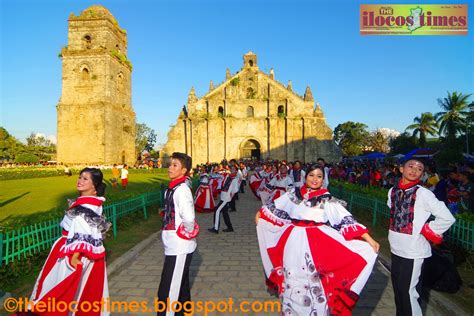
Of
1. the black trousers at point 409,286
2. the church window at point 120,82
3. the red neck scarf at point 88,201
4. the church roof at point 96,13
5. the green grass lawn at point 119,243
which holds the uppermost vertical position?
the church roof at point 96,13

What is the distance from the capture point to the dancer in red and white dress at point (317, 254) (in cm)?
290

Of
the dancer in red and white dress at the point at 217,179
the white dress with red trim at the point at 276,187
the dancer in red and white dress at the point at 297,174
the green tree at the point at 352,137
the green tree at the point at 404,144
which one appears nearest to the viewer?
the white dress with red trim at the point at 276,187

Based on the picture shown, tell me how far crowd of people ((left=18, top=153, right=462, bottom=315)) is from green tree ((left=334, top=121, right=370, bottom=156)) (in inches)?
2586

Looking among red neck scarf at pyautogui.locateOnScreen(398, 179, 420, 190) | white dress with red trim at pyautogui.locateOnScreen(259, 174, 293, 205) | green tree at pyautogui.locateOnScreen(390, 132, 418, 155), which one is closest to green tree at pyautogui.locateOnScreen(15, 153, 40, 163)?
green tree at pyautogui.locateOnScreen(390, 132, 418, 155)

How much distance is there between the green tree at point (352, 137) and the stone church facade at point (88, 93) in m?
45.9

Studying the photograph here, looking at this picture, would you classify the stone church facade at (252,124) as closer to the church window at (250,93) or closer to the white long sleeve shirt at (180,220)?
the church window at (250,93)

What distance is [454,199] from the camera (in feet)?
23.8

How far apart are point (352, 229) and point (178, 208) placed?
1719 millimetres

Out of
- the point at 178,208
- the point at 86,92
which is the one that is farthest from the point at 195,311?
the point at 86,92

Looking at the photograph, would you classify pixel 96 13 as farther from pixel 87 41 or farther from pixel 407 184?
pixel 407 184

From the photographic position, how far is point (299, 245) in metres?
3.01

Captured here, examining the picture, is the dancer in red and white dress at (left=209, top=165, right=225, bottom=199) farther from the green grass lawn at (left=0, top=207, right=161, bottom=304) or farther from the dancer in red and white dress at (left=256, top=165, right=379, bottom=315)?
the dancer in red and white dress at (left=256, top=165, right=379, bottom=315)

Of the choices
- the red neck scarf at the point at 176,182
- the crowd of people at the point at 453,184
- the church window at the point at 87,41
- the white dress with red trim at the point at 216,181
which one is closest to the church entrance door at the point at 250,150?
the church window at the point at 87,41

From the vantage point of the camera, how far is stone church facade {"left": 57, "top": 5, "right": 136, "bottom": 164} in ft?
124
